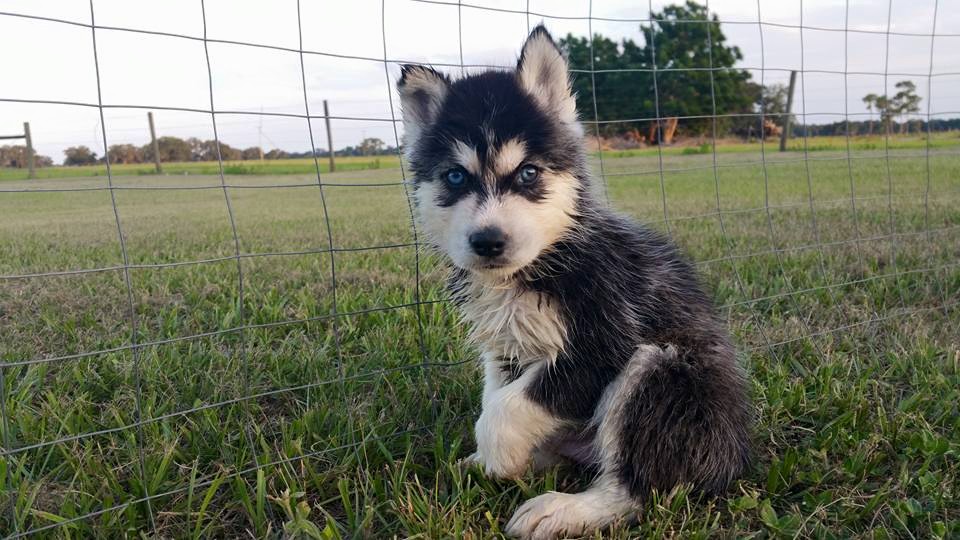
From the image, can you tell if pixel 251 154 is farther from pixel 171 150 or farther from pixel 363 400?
pixel 363 400

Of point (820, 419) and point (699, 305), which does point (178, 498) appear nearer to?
point (699, 305)

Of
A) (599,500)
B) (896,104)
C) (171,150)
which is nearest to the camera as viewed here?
(599,500)

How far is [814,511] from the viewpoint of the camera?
229 cm

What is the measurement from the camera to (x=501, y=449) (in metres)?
2.47

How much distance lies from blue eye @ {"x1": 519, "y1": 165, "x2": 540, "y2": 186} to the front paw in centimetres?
93

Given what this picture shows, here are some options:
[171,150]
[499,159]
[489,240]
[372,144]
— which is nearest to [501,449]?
[489,240]

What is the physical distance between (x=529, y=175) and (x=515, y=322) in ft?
1.92

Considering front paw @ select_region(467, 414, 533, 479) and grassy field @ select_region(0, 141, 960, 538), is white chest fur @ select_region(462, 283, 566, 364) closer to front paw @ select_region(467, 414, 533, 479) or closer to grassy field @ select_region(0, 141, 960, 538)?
front paw @ select_region(467, 414, 533, 479)

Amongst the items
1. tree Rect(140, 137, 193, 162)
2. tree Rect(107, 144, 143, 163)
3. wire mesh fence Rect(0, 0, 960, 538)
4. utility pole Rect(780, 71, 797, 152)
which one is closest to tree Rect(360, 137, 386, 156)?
wire mesh fence Rect(0, 0, 960, 538)

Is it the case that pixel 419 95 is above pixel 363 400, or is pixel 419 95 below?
above

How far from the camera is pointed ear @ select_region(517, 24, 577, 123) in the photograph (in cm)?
271

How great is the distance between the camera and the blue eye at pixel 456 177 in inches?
103

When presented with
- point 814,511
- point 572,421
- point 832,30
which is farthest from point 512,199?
point 832,30

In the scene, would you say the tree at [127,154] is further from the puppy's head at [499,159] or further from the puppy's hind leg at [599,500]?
the puppy's hind leg at [599,500]
